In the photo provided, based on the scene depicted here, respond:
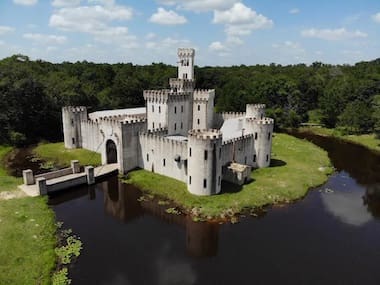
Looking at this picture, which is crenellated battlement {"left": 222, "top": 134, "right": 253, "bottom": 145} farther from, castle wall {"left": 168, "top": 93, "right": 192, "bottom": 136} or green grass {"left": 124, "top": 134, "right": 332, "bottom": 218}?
castle wall {"left": 168, "top": 93, "right": 192, "bottom": 136}

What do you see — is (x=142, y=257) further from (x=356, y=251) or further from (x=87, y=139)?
(x=87, y=139)

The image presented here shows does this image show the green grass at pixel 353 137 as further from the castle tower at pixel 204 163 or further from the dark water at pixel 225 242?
the castle tower at pixel 204 163

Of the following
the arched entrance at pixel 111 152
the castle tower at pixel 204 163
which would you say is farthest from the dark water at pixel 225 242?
the arched entrance at pixel 111 152

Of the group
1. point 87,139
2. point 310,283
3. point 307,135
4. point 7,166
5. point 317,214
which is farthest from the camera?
point 307,135

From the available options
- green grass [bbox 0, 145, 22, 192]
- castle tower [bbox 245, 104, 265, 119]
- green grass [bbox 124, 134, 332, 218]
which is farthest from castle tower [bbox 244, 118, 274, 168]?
green grass [bbox 0, 145, 22, 192]

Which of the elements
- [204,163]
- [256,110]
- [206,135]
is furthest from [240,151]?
[256,110]

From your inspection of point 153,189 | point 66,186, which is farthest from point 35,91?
point 153,189
